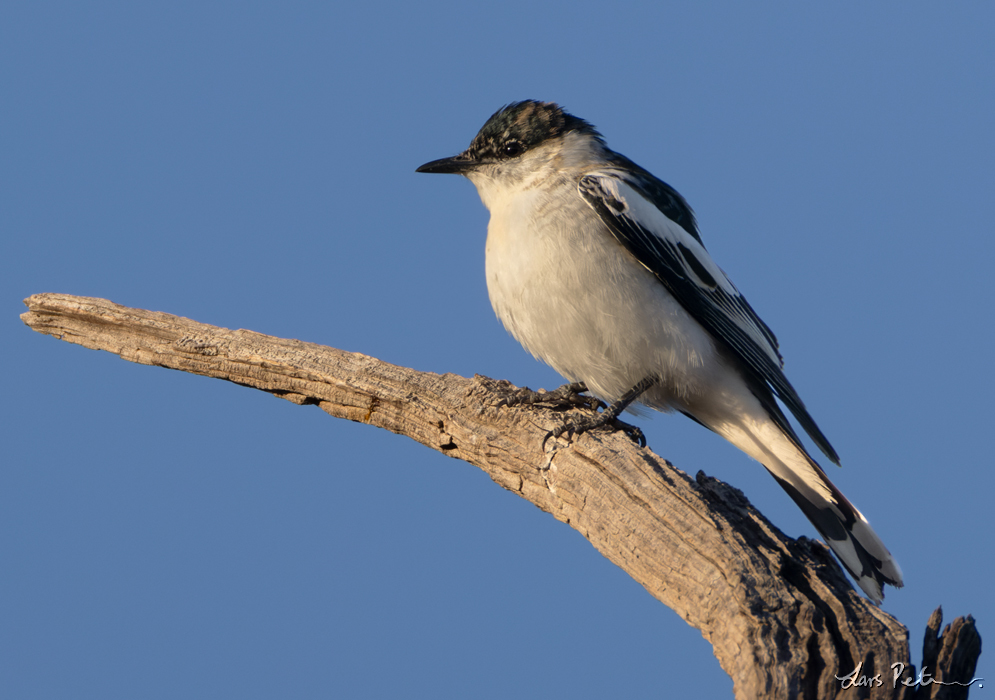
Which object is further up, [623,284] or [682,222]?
[682,222]

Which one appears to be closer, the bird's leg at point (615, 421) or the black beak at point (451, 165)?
the bird's leg at point (615, 421)

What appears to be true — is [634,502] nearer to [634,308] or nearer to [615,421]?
[615,421]

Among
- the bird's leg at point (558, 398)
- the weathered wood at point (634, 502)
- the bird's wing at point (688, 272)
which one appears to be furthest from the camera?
the bird's leg at point (558, 398)

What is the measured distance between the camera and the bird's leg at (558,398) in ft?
14.3

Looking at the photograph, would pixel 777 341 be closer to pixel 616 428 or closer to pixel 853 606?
pixel 616 428

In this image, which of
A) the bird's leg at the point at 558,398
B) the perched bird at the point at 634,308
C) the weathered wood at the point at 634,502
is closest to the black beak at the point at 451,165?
the perched bird at the point at 634,308

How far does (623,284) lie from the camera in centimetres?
A: 411

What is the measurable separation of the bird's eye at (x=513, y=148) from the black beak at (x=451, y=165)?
0.69 feet

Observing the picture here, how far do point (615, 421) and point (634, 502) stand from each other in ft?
2.64

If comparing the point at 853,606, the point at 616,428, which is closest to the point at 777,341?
the point at 616,428

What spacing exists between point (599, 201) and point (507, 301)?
Result: 71 centimetres

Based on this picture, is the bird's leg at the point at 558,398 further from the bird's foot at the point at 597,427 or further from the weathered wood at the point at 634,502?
the bird's foot at the point at 597,427

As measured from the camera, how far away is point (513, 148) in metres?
4.69

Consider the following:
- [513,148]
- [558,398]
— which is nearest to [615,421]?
[558,398]
